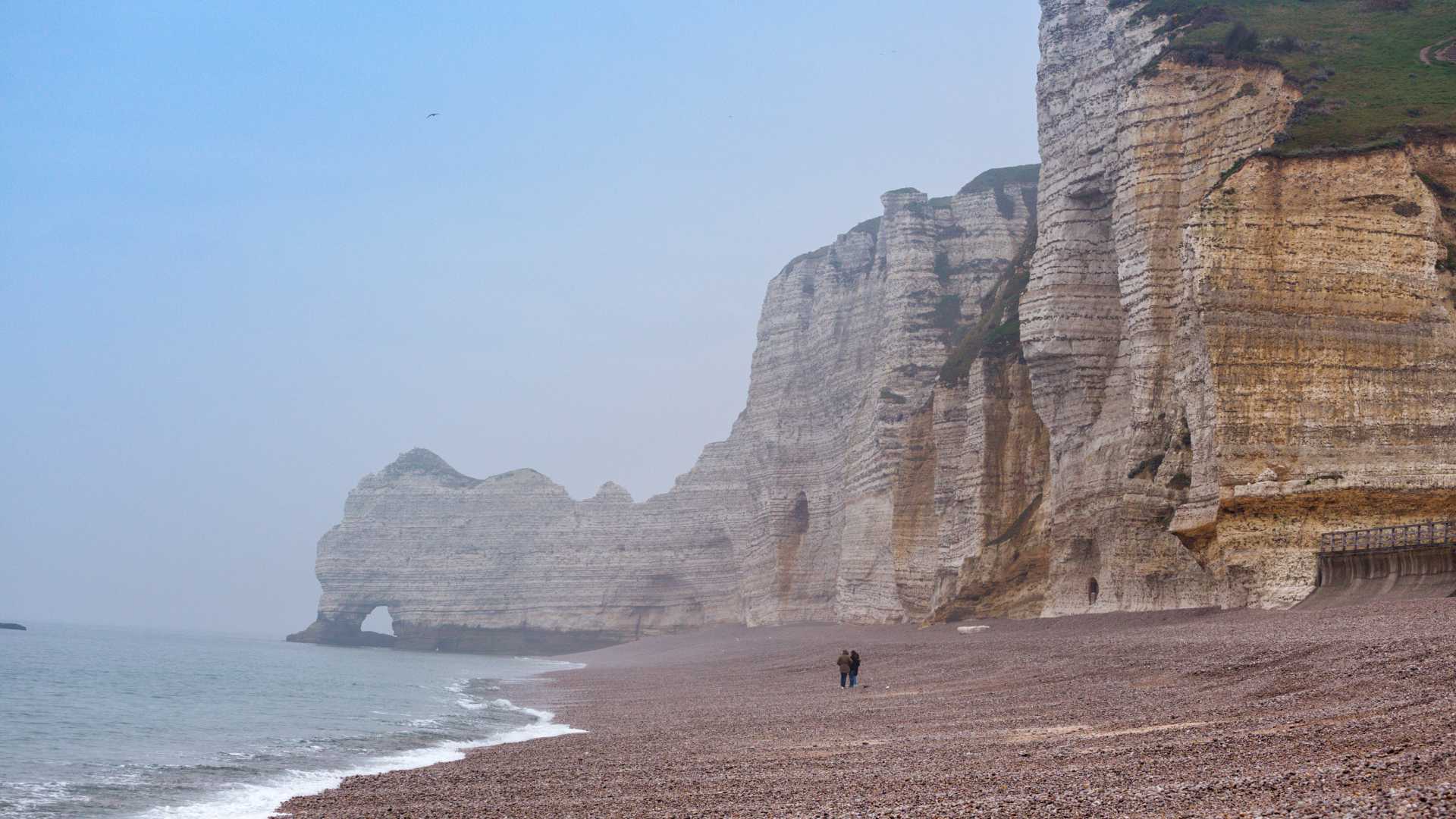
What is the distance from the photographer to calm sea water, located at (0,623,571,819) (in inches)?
662

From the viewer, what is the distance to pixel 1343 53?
35.8 m

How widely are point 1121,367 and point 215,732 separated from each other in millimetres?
26276

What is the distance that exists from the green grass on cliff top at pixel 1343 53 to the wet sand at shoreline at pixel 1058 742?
479 inches

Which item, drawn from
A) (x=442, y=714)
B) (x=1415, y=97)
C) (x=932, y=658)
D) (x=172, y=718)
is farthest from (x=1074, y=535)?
(x=172, y=718)

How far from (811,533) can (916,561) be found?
21.1 metres

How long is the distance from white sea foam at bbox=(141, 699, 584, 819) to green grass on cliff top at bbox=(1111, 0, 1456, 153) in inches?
811

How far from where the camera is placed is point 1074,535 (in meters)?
38.3

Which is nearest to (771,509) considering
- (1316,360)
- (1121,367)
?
(1121,367)

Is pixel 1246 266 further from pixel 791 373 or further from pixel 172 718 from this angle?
pixel 791 373

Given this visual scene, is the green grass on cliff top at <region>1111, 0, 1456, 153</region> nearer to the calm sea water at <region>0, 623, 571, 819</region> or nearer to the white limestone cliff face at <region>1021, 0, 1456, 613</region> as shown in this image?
the white limestone cliff face at <region>1021, 0, 1456, 613</region>

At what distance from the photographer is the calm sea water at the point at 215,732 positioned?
16.8 meters

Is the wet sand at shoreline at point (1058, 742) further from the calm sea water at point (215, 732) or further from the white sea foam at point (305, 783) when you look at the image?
the calm sea water at point (215, 732)

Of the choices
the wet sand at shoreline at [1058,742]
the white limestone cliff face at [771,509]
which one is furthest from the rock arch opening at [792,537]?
the wet sand at shoreline at [1058,742]

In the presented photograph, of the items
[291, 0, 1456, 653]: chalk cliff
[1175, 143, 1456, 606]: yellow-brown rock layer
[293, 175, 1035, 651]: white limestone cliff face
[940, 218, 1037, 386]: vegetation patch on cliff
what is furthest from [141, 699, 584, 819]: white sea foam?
[293, 175, 1035, 651]: white limestone cliff face
